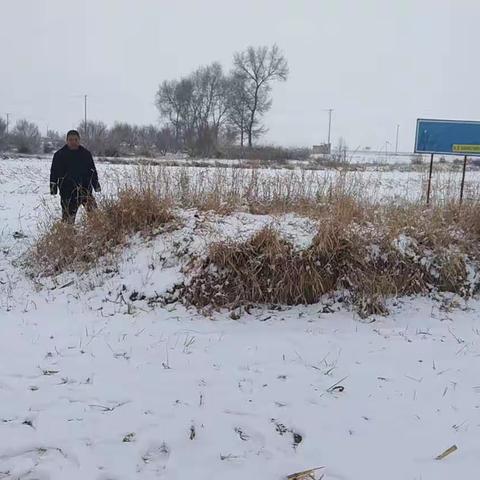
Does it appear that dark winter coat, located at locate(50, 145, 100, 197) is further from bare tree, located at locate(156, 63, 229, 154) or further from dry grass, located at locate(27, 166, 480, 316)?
bare tree, located at locate(156, 63, 229, 154)

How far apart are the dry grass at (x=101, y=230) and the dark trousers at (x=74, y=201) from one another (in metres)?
0.27

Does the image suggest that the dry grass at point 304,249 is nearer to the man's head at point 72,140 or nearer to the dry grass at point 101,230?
the dry grass at point 101,230

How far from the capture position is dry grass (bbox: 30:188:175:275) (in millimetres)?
5797

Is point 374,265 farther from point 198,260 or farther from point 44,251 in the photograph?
point 44,251

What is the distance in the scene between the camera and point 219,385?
339cm

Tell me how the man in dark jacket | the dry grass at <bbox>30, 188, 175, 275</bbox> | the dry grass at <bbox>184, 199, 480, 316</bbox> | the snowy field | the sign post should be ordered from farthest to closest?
the sign post
the man in dark jacket
the dry grass at <bbox>30, 188, 175, 275</bbox>
the dry grass at <bbox>184, 199, 480, 316</bbox>
the snowy field

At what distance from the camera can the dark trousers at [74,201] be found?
6510 millimetres

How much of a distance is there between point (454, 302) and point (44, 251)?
4.71 meters

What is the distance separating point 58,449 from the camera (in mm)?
2609

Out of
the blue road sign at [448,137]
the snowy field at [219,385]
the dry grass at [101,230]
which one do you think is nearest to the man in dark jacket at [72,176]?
the dry grass at [101,230]

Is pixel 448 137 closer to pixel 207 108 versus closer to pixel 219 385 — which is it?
pixel 219 385

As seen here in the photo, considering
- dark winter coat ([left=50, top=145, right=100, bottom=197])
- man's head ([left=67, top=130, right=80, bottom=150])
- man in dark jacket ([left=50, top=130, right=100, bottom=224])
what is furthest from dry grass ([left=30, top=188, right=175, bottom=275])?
man's head ([left=67, top=130, right=80, bottom=150])

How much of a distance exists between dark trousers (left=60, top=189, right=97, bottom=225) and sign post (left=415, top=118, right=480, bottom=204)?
5.08 metres

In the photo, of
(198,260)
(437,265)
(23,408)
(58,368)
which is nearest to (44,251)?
A: (198,260)
